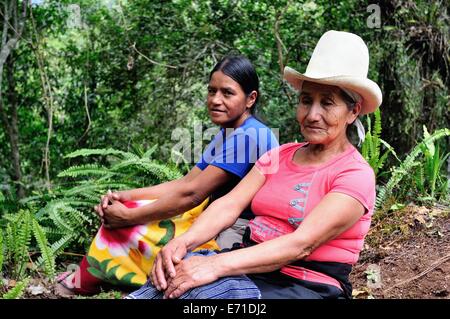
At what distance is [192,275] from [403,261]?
A: 2.09 m

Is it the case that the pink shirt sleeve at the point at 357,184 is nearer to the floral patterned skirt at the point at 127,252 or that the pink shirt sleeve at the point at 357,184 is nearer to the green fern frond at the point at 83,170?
the floral patterned skirt at the point at 127,252

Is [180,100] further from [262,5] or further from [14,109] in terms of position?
[14,109]

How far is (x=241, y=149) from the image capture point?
336 centimetres

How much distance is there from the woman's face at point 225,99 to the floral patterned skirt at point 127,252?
0.59 meters

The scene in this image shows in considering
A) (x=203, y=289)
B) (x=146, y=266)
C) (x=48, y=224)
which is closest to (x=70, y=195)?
(x=48, y=224)

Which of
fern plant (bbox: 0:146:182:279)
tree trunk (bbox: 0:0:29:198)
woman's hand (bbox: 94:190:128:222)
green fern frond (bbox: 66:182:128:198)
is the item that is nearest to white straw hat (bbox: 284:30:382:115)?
woman's hand (bbox: 94:190:128:222)

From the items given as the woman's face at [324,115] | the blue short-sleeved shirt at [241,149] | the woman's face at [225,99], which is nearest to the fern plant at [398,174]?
the blue short-sleeved shirt at [241,149]

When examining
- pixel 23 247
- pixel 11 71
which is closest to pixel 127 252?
pixel 23 247

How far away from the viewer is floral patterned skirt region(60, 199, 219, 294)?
11.7 ft

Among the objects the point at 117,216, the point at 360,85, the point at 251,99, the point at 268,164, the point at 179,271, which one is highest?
the point at 360,85

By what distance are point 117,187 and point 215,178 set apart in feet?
6.24

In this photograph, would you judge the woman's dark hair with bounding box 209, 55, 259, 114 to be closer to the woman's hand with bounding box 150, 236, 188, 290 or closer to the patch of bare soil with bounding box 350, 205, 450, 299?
the woman's hand with bounding box 150, 236, 188, 290

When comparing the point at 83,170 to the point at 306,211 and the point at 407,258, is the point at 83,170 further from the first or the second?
the point at 306,211

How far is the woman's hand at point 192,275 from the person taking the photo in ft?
7.39
